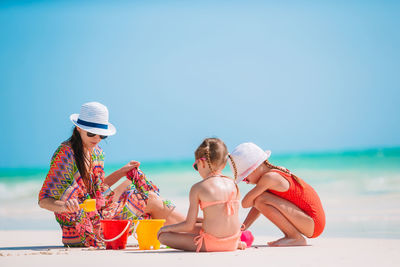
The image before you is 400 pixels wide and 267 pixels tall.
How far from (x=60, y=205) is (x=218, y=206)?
46.2 inches

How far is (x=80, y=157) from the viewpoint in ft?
15.0

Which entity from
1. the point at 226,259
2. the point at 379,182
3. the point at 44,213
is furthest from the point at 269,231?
the point at 379,182

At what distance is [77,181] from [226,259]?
144 cm

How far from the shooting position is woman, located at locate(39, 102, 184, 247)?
4484mm

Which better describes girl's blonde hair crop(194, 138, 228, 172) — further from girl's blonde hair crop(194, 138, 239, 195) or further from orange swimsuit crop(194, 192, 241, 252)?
orange swimsuit crop(194, 192, 241, 252)

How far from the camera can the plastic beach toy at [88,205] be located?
4.34 metres

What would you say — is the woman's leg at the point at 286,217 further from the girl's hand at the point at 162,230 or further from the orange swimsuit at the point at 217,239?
the girl's hand at the point at 162,230

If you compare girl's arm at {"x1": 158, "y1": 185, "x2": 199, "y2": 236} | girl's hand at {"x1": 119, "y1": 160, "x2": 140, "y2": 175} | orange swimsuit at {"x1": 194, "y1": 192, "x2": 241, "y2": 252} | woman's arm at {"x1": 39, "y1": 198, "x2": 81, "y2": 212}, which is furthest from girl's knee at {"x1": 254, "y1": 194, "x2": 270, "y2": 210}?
woman's arm at {"x1": 39, "y1": 198, "x2": 81, "y2": 212}

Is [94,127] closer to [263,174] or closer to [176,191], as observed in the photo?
[263,174]

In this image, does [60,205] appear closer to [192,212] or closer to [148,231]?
[148,231]

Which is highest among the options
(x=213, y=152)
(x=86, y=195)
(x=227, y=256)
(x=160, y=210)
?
(x=213, y=152)

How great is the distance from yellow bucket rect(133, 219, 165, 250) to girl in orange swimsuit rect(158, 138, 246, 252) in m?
0.13

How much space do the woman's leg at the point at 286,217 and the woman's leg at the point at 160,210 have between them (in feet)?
2.16

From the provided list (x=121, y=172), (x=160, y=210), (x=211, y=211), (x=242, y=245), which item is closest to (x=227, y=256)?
(x=211, y=211)
